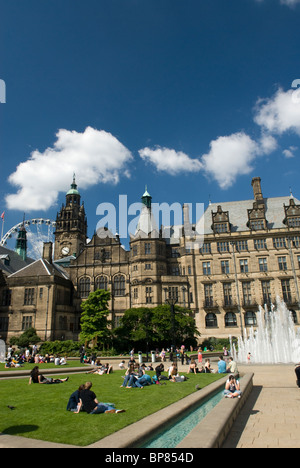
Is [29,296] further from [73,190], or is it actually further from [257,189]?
[257,189]

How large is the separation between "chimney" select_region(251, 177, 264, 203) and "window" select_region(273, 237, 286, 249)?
31.7 feet

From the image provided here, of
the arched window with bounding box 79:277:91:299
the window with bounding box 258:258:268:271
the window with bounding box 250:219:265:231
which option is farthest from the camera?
the arched window with bounding box 79:277:91:299

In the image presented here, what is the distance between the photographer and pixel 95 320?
47594 mm

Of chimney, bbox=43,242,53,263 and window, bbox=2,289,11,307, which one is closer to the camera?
window, bbox=2,289,11,307

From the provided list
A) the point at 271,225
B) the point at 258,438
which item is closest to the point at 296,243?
the point at 271,225

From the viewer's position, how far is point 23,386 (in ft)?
57.8

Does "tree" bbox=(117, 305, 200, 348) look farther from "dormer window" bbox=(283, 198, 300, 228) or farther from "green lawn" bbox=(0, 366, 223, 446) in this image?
"green lawn" bbox=(0, 366, 223, 446)

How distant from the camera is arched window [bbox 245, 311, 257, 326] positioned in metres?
55.7

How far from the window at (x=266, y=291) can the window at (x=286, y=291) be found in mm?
2284

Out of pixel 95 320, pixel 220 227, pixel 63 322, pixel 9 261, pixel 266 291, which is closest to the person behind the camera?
pixel 95 320

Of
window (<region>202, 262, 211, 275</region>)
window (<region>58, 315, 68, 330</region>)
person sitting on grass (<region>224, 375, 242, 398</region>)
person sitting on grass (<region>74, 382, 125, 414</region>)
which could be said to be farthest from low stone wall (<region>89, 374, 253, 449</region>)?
window (<region>58, 315, 68, 330</region>)

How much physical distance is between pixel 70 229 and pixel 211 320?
157 feet

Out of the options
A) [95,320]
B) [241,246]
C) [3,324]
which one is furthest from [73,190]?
[95,320]
